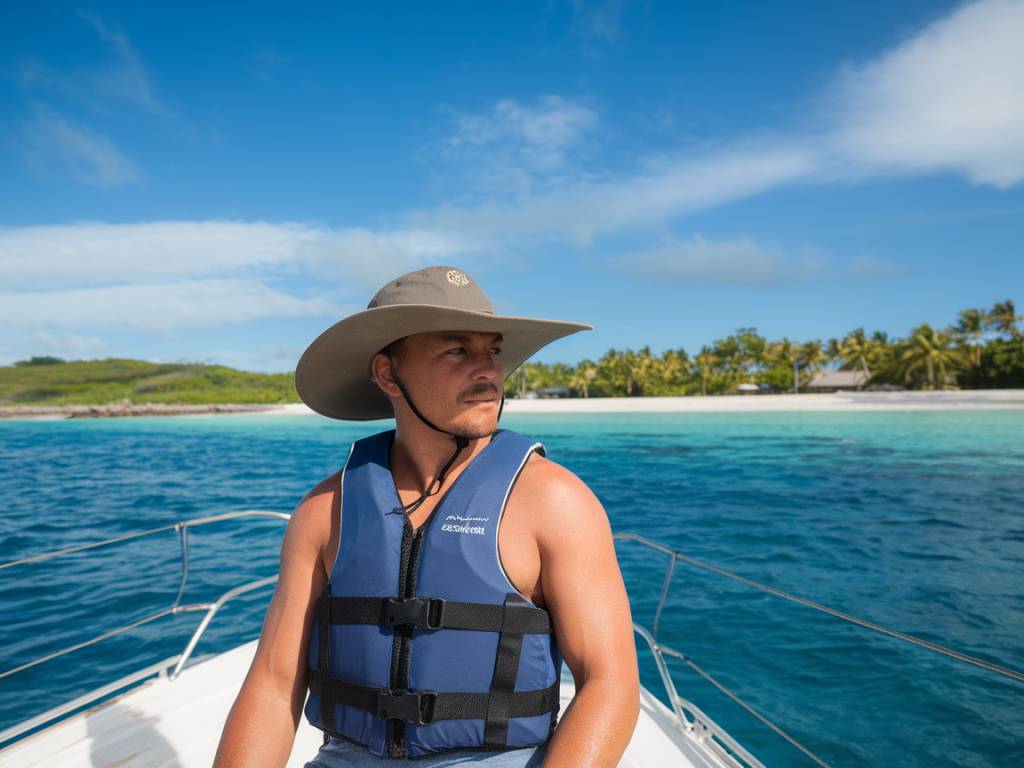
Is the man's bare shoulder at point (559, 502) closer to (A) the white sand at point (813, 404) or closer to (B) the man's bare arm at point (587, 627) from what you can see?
(B) the man's bare arm at point (587, 627)

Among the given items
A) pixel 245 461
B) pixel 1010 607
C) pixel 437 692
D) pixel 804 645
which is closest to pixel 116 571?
pixel 804 645

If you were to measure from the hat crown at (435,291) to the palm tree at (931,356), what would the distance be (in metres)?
69.9

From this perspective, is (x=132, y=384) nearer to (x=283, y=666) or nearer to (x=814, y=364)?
(x=814, y=364)

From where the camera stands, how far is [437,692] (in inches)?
56.9

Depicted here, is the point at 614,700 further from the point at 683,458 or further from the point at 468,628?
the point at 683,458

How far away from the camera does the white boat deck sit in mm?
2438

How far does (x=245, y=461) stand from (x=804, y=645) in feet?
80.5

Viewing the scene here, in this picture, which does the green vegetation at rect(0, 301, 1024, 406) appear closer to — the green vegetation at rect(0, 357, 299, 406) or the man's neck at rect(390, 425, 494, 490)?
the green vegetation at rect(0, 357, 299, 406)

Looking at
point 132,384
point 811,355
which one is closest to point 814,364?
point 811,355

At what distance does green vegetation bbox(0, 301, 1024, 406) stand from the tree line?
0.09 m

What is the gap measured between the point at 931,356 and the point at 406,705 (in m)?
70.6

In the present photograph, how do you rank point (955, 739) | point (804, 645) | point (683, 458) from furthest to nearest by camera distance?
point (683, 458) → point (804, 645) → point (955, 739)

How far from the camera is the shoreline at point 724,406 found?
4928cm

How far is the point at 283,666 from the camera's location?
5.27 ft
